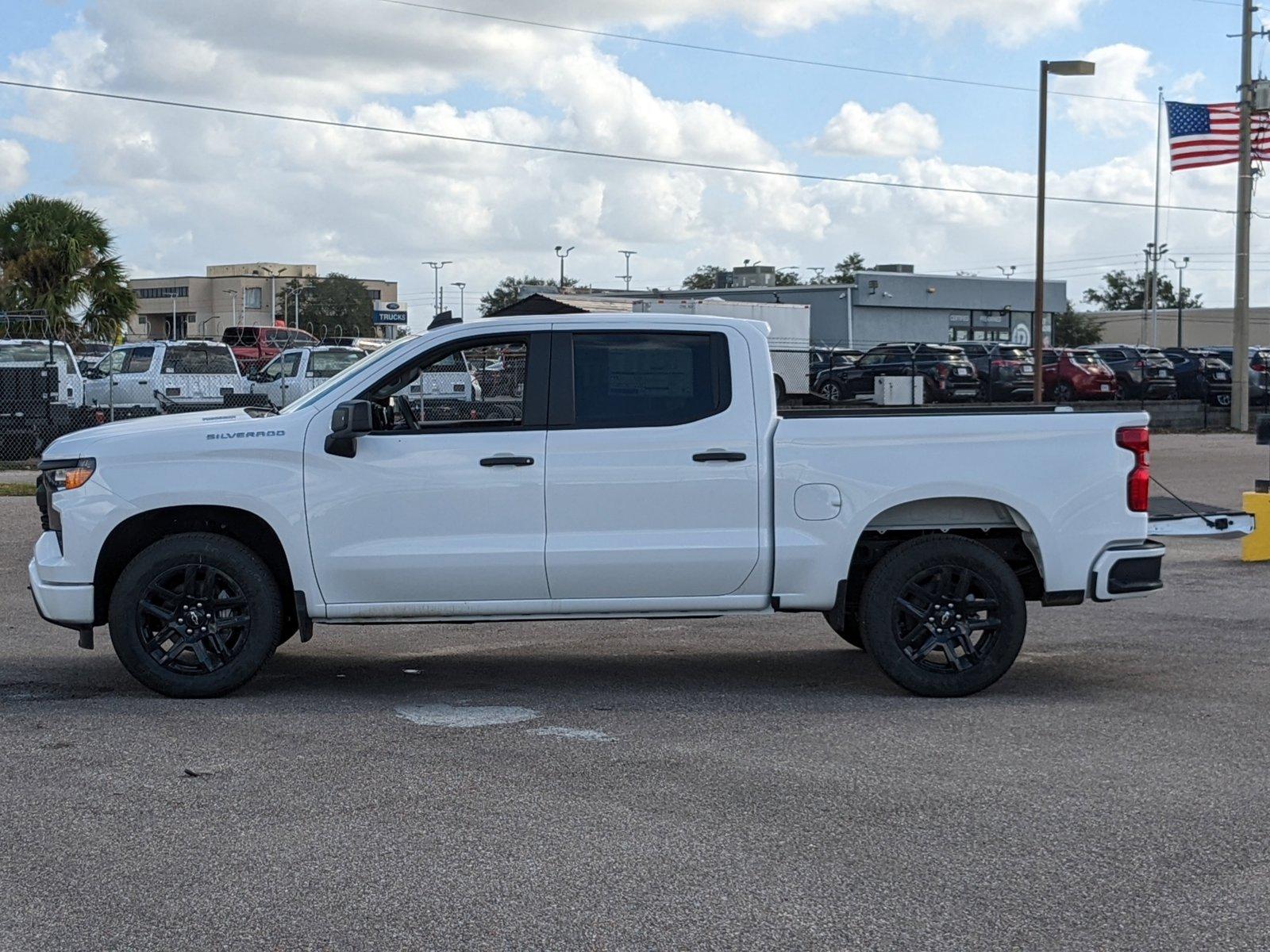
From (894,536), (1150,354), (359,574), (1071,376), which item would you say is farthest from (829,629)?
Result: (1150,354)

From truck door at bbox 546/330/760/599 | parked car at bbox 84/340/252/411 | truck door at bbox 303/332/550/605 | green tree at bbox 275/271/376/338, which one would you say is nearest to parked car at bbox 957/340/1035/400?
parked car at bbox 84/340/252/411

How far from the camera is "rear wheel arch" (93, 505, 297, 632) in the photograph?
7586 mm

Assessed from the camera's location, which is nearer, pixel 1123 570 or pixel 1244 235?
pixel 1123 570

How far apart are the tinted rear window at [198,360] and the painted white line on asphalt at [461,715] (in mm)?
20338

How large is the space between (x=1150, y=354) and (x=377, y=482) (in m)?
38.5

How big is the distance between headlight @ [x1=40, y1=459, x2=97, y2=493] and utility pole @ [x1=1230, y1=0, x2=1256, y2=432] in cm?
3174

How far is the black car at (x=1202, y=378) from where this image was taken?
38844mm

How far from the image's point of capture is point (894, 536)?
25.9ft

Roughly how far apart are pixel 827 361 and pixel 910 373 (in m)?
8.01

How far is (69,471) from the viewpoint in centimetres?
752

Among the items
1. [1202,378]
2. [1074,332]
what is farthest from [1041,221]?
[1074,332]

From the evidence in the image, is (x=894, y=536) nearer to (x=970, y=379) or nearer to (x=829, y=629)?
(x=829, y=629)

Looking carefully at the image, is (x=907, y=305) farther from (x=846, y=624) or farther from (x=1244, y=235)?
(x=846, y=624)

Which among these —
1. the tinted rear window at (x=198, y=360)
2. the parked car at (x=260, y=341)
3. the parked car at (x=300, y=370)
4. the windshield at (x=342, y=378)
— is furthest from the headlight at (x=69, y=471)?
the parked car at (x=260, y=341)
